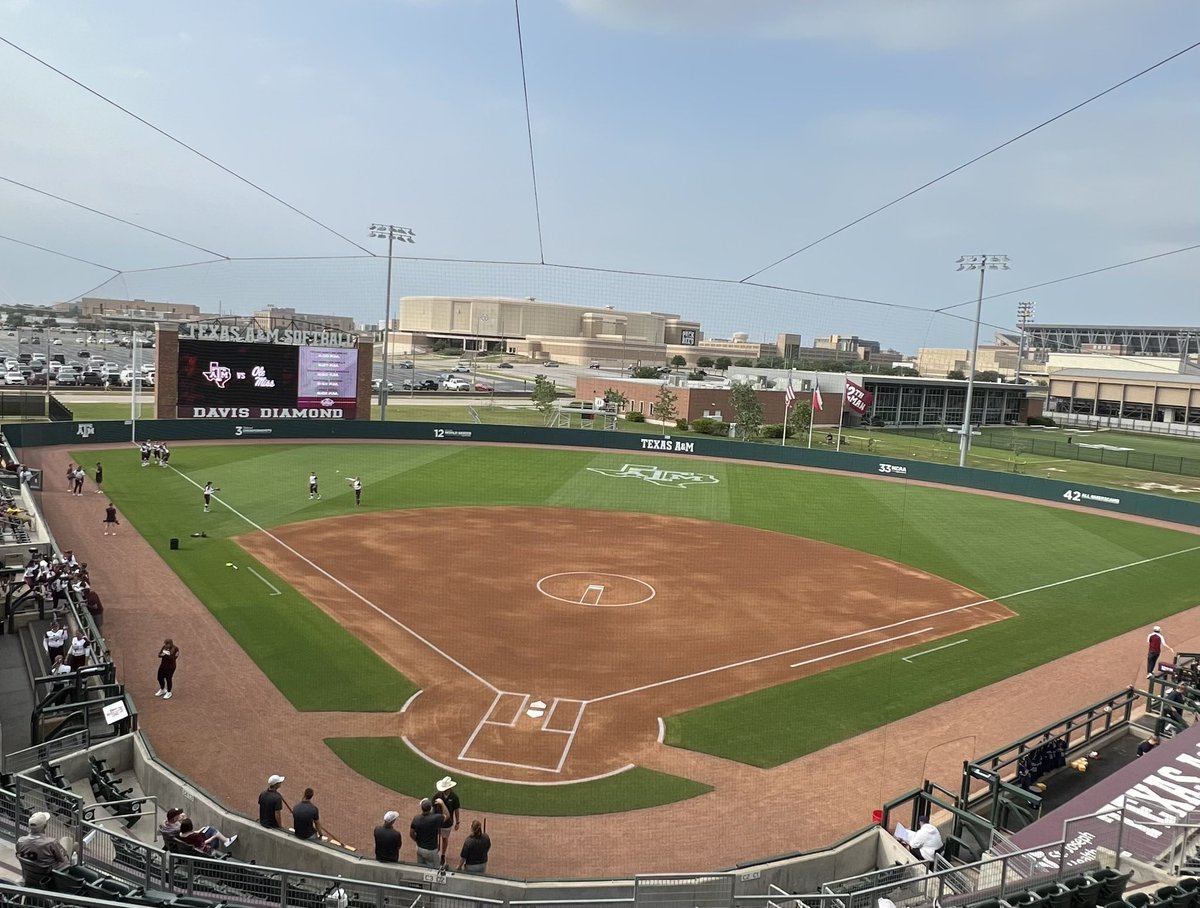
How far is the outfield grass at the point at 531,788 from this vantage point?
1284 centimetres

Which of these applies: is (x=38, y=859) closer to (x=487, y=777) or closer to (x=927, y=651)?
(x=487, y=777)

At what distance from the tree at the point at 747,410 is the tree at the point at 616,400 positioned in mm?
10255

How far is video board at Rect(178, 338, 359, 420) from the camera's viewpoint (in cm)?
4847

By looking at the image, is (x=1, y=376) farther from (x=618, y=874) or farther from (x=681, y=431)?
(x=618, y=874)

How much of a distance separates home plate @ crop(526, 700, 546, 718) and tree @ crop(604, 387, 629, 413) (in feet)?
182

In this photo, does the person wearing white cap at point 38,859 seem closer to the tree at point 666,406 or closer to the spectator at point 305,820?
the spectator at point 305,820

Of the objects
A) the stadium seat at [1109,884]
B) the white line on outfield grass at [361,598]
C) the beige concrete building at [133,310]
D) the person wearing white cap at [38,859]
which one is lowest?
the white line on outfield grass at [361,598]

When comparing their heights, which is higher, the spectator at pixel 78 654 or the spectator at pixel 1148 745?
the spectator at pixel 78 654

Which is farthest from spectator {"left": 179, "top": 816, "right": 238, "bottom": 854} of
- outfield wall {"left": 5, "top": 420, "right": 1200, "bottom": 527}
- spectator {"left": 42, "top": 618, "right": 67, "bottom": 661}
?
outfield wall {"left": 5, "top": 420, "right": 1200, "bottom": 527}

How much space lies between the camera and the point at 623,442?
2216 inches

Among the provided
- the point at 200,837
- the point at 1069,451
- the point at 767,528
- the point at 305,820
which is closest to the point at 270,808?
the point at 305,820

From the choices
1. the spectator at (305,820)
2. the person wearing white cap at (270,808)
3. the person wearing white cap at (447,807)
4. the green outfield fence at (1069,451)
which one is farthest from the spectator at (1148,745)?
the green outfield fence at (1069,451)

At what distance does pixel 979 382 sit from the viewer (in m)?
84.4

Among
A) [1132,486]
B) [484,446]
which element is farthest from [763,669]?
[1132,486]
